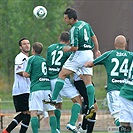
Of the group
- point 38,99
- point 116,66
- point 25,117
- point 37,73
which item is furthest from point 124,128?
point 25,117

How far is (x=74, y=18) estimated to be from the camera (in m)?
14.2

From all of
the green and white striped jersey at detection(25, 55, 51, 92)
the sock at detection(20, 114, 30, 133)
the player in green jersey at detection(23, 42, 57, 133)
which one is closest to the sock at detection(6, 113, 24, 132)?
the sock at detection(20, 114, 30, 133)

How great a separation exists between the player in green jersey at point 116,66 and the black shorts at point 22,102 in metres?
3.14

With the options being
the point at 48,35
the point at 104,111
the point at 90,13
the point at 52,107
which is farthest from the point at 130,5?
the point at 52,107

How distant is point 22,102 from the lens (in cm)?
1582

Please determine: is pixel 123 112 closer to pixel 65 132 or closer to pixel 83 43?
pixel 83 43

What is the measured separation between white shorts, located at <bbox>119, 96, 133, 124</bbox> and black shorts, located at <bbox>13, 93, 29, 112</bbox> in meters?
4.06

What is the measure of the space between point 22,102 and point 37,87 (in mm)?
1403

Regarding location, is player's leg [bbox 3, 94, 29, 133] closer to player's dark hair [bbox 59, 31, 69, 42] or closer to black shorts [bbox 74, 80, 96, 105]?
black shorts [bbox 74, 80, 96, 105]

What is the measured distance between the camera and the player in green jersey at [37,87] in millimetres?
14523

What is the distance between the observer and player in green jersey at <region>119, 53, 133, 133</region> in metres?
12.2

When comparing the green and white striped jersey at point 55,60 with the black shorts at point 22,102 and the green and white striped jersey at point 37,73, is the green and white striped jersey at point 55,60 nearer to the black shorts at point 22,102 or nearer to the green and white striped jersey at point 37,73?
the green and white striped jersey at point 37,73

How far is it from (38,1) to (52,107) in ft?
53.9

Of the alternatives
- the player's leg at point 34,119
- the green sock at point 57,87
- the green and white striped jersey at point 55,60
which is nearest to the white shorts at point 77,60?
the green sock at point 57,87
